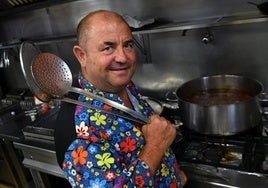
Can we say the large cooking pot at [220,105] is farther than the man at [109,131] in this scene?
Yes

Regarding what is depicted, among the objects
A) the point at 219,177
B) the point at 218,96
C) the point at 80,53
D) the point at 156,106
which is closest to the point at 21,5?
the point at 156,106

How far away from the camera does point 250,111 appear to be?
1083 mm

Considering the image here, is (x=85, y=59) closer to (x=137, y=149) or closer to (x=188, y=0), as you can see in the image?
(x=137, y=149)

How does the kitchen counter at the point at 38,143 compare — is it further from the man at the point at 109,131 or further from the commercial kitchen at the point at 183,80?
the man at the point at 109,131

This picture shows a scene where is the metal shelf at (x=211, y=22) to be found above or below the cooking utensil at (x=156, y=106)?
above

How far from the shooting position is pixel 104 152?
0.68 metres

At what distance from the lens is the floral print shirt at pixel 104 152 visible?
25.8 inches

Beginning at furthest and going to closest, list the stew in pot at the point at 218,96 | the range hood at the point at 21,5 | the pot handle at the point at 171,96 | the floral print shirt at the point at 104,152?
the range hood at the point at 21,5, the pot handle at the point at 171,96, the stew in pot at the point at 218,96, the floral print shirt at the point at 104,152

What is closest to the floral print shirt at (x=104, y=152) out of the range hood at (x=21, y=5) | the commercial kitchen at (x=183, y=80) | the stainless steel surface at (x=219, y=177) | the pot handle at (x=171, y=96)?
the commercial kitchen at (x=183, y=80)

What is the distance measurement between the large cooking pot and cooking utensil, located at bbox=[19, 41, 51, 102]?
614mm

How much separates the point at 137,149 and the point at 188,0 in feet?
3.25

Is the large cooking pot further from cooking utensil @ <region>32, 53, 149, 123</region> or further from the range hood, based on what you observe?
the range hood

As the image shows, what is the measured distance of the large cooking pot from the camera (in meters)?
1.06

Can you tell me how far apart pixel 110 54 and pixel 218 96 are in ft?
2.38
